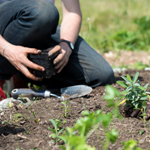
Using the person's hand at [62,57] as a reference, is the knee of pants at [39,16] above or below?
above

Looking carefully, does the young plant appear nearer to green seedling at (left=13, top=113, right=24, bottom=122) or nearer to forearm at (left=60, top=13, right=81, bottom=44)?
green seedling at (left=13, top=113, right=24, bottom=122)

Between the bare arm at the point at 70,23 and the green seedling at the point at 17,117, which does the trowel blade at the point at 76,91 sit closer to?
the bare arm at the point at 70,23

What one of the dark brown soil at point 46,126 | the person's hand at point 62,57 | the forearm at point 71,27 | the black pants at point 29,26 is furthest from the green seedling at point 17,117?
the forearm at point 71,27

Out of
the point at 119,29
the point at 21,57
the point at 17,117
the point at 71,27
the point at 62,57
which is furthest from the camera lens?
the point at 119,29

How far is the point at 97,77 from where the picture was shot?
85.7 inches

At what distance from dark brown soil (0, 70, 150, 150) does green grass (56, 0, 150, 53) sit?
1338 millimetres

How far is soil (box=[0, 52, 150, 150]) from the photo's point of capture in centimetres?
113

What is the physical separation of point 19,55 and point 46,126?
66cm

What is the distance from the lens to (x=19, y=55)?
1.75 m

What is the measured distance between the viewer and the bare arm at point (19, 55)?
1737 mm

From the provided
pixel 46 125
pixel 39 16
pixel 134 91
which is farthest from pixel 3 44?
pixel 134 91

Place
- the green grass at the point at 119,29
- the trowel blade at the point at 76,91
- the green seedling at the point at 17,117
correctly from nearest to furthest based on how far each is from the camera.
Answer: the green seedling at the point at 17,117
the trowel blade at the point at 76,91
the green grass at the point at 119,29

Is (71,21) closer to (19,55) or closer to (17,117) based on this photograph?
(19,55)

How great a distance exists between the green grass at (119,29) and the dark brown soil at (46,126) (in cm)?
134
